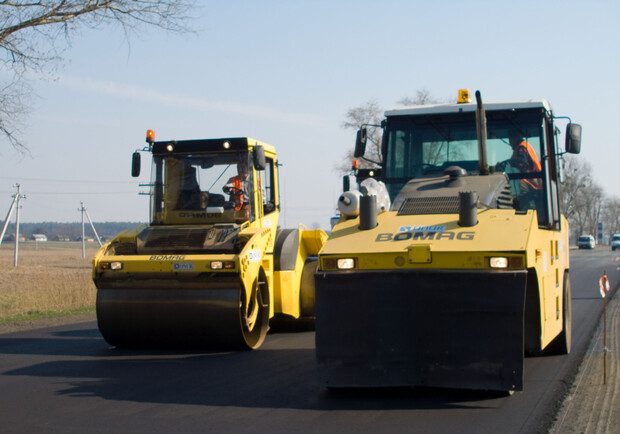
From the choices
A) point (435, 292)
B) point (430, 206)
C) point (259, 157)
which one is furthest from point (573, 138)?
point (259, 157)

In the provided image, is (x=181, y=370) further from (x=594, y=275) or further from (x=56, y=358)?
(x=594, y=275)

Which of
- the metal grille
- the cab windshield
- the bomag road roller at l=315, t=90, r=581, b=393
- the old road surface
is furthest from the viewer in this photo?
the cab windshield

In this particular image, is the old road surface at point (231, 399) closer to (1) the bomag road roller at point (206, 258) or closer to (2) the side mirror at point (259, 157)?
(1) the bomag road roller at point (206, 258)

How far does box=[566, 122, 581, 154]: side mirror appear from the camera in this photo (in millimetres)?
8930

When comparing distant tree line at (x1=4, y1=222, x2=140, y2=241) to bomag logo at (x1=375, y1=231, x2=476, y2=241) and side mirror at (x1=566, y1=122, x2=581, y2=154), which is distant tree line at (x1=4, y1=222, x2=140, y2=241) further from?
bomag logo at (x1=375, y1=231, x2=476, y2=241)

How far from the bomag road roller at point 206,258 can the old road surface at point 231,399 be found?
16.4 inches

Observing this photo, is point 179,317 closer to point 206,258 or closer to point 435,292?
point 206,258

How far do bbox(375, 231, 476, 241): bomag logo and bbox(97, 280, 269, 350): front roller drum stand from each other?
3262mm

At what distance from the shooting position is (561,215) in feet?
31.1

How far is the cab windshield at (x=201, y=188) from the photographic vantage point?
11086 millimetres

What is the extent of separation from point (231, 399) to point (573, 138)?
499 centimetres

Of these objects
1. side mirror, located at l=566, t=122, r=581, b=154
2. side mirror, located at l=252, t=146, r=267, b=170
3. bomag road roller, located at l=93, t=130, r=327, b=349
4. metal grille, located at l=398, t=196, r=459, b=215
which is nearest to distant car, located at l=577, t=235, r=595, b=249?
bomag road roller, located at l=93, t=130, r=327, b=349

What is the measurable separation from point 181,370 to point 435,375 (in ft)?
11.0

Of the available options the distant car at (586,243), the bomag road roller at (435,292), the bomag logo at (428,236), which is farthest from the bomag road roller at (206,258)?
the distant car at (586,243)
